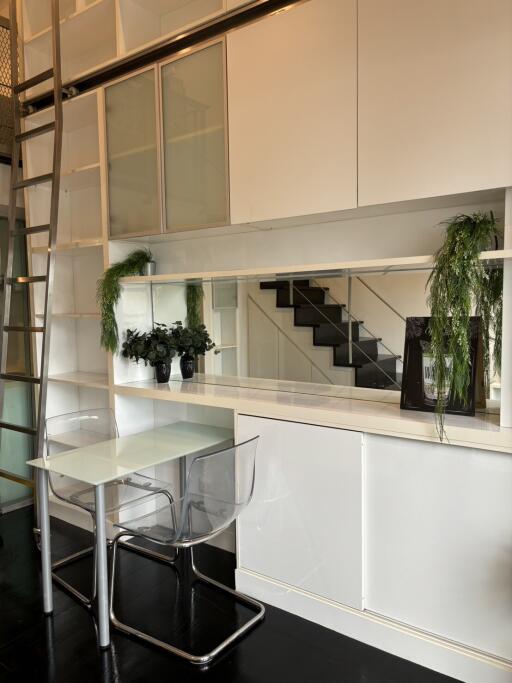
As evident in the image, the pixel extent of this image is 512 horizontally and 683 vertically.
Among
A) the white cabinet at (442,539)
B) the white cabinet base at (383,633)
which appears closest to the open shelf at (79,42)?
the white cabinet at (442,539)

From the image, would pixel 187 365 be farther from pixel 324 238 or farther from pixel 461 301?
pixel 461 301

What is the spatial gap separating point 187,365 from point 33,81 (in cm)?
198

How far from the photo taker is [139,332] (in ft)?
10.7

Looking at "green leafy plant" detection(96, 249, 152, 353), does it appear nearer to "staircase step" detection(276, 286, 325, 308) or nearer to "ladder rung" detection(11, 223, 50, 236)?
"ladder rung" detection(11, 223, 50, 236)

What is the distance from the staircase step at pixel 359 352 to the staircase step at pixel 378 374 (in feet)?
0.10

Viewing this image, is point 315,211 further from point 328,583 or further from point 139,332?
point 328,583

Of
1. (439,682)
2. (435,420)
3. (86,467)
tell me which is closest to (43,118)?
(86,467)

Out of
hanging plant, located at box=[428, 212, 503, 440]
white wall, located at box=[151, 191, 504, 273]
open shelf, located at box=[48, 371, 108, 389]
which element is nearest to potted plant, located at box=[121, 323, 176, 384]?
open shelf, located at box=[48, 371, 108, 389]

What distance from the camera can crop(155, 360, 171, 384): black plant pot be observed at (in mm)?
3117

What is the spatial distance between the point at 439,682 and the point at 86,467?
1.67 metres

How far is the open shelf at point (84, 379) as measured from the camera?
3.30 m

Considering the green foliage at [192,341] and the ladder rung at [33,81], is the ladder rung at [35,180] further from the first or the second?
the green foliage at [192,341]

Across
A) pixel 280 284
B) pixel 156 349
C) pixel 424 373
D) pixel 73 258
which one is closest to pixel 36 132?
pixel 73 258

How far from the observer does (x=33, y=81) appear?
321 cm
